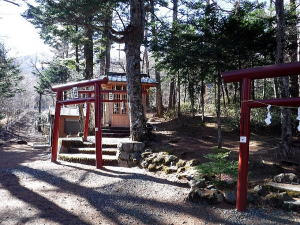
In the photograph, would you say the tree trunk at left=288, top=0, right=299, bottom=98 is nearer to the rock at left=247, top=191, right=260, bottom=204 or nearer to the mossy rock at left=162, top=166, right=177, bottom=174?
the mossy rock at left=162, top=166, right=177, bottom=174

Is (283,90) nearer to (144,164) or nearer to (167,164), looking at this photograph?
(167,164)

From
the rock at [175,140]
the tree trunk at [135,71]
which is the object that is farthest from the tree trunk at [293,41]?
the tree trunk at [135,71]

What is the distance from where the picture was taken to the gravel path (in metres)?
4.17

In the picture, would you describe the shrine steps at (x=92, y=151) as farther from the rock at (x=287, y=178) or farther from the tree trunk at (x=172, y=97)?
the tree trunk at (x=172, y=97)

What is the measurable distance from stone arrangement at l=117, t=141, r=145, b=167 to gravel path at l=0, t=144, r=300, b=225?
2.84 feet

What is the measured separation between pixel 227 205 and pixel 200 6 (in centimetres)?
663

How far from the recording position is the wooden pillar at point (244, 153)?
4457 millimetres

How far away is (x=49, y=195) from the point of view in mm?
5352

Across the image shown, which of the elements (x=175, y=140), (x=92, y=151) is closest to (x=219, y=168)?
(x=175, y=140)

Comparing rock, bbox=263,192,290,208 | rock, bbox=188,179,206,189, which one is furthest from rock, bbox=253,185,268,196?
rock, bbox=188,179,206,189

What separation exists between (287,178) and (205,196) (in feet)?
5.68

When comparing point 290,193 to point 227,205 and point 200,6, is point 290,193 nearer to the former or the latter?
point 227,205

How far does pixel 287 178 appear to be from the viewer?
538cm

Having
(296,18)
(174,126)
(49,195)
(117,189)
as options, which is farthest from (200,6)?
(49,195)
